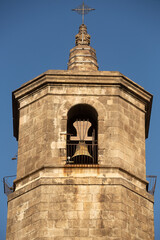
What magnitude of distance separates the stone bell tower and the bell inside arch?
0.04 m

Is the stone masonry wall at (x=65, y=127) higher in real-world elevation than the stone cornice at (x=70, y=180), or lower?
higher

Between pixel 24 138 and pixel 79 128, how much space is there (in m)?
2.18

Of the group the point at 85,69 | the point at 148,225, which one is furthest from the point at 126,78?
the point at 148,225

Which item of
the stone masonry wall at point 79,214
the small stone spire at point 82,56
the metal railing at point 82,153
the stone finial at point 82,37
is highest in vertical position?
the stone finial at point 82,37

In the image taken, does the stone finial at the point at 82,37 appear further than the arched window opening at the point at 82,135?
Yes

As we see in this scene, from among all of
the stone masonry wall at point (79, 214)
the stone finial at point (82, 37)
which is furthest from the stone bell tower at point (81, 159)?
the stone finial at point (82, 37)

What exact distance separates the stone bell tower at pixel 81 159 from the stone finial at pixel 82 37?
115 inches

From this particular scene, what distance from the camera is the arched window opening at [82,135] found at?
1930 inches

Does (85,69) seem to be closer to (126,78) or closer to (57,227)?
(126,78)

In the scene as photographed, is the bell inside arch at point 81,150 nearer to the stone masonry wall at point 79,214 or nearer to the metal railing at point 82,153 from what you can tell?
the metal railing at point 82,153

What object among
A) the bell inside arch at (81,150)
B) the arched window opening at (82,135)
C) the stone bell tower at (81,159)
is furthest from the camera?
the arched window opening at (82,135)

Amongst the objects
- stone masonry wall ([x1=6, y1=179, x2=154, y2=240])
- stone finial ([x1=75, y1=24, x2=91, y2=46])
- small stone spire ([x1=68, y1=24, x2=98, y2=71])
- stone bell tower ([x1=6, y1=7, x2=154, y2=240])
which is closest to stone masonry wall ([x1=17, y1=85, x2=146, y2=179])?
stone bell tower ([x1=6, y1=7, x2=154, y2=240])

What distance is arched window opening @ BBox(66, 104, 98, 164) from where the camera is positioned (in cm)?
4903

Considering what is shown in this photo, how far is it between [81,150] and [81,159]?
34 cm
